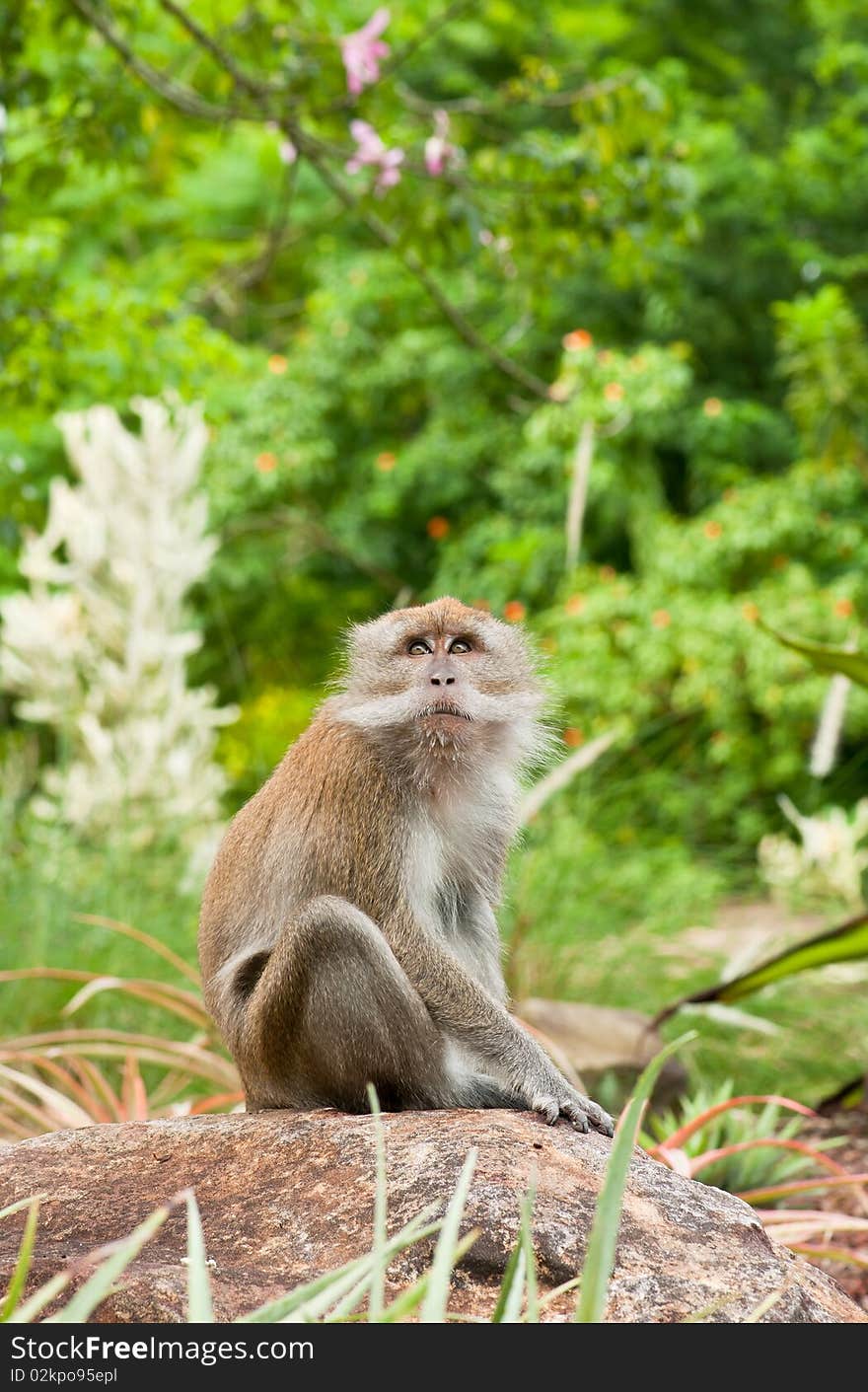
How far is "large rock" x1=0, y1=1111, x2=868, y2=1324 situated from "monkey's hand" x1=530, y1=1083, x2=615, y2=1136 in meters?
0.05

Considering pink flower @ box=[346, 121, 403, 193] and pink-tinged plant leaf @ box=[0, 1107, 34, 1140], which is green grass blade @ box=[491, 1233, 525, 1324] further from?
pink flower @ box=[346, 121, 403, 193]

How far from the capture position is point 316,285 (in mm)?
18109

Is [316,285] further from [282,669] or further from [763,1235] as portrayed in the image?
[763,1235]

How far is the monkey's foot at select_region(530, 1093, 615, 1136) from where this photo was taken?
3156 mm

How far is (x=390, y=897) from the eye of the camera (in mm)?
→ 3232

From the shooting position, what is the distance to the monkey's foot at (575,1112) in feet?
10.4

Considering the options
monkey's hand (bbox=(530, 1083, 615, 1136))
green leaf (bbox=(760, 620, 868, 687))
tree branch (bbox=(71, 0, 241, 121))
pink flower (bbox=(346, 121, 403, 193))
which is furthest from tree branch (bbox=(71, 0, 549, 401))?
monkey's hand (bbox=(530, 1083, 615, 1136))

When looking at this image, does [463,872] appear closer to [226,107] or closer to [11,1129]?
[11,1129]

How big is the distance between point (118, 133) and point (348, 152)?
36.3 inches

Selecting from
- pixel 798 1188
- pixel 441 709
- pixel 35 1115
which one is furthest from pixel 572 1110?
pixel 35 1115

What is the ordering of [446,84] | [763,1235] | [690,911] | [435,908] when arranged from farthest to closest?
1. [446,84]
2. [690,911]
3. [435,908]
4. [763,1235]

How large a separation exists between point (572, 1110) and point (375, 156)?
405cm

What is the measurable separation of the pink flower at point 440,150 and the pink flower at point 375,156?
133 millimetres

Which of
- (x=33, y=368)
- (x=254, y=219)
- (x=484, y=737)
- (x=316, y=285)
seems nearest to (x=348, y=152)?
(x=33, y=368)
